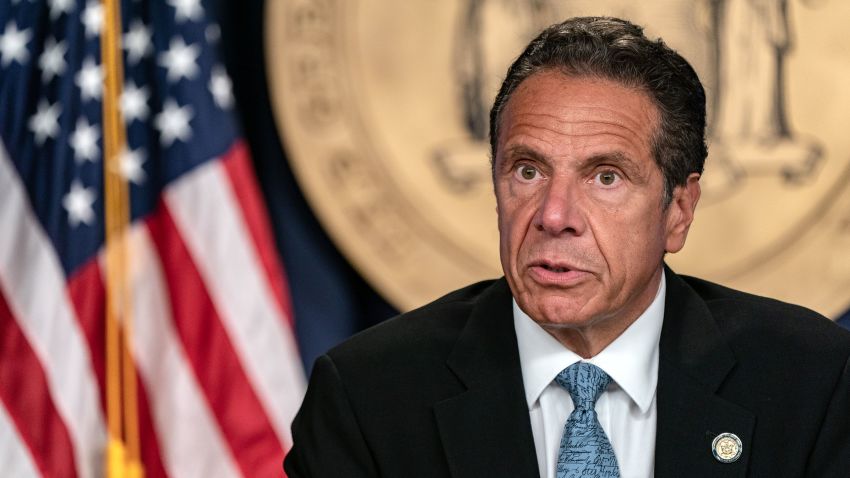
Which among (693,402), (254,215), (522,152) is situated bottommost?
(693,402)

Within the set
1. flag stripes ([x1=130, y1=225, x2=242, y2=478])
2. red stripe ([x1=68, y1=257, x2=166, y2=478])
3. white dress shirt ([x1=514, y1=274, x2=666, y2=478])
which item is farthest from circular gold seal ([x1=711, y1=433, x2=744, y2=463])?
red stripe ([x1=68, y1=257, x2=166, y2=478])

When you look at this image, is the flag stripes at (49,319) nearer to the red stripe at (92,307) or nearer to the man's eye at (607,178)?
the red stripe at (92,307)

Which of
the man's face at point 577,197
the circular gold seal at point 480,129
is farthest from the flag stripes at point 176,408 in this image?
the man's face at point 577,197

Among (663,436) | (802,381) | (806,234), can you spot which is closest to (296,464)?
(663,436)

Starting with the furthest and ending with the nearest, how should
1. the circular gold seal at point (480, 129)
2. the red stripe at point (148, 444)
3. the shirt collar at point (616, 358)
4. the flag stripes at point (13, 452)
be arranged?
the circular gold seal at point (480, 129) < the red stripe at point (148, 444) < the flag stripes at point (13, 452) < the shirt collar at point (616, 358)

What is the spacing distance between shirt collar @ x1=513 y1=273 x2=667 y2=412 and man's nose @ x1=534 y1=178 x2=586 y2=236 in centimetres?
30

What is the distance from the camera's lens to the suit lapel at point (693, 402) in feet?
6.68

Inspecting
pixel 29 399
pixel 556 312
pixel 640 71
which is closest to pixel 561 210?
pixel 556 312

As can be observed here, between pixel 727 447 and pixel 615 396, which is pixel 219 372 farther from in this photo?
pixel 727 447

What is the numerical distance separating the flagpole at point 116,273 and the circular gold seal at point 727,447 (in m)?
2.09

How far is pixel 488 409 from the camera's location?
213cm

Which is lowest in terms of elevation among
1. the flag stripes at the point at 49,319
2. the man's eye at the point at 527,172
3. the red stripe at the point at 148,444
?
the red stripe at the point at 148,444

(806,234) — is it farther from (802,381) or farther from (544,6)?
(802,381)

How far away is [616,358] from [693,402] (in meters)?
0.15
